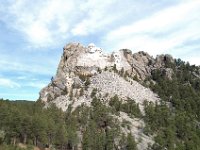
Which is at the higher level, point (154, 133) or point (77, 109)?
point (77, 109)

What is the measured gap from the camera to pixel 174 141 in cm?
18450

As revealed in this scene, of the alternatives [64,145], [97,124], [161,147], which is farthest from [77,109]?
[161,147]

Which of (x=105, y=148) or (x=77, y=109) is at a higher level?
(x=77, y=109)

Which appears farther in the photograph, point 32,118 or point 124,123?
point 124,123

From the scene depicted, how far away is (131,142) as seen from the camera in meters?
162

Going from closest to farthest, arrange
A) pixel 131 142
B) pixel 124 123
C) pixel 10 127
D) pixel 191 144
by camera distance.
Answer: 1. pixel 10 127
2. pixel 131 142
3. pixel 191 144
4. pixel 124 123

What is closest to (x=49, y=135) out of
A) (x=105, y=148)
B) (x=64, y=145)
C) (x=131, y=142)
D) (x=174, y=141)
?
(x=64, y=145)

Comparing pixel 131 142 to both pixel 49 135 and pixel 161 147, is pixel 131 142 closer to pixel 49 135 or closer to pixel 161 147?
pixel 161 147

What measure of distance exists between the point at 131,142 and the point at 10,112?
5095 centimetres

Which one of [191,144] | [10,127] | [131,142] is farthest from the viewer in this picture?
[191,144]

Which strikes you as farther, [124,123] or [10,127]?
[124,123]

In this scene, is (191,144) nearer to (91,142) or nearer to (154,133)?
(154,133)

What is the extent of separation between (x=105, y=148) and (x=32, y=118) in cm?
3311

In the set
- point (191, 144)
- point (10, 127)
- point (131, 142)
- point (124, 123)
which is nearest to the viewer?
point (10, 127)
